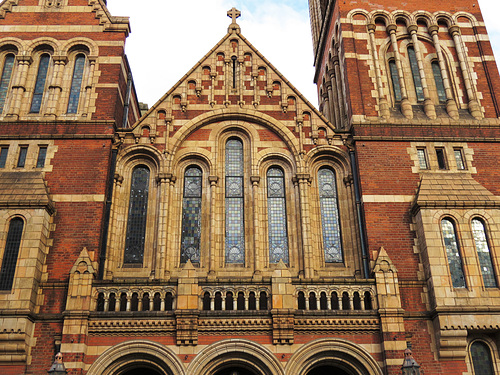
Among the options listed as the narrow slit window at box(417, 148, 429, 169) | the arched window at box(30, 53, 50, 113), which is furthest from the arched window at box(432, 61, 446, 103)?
the arched window at box(30, 53, 50, 113)

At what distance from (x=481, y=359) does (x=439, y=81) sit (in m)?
10.7

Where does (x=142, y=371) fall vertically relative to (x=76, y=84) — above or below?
below

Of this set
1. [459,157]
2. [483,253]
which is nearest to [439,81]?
[459,157]

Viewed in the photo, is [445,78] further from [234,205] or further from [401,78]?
[234,205]

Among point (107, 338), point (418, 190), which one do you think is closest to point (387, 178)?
point (418, 190)

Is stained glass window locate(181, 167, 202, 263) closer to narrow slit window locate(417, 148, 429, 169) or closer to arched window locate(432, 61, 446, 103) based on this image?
narrow slit window locate(417, 148, 429, 169)

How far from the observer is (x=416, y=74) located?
2159 centimetres

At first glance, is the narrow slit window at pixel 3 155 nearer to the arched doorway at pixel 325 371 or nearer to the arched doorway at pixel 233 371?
the arched doorway at pixel 233 371

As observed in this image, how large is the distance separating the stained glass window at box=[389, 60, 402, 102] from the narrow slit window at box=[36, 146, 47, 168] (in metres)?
13.1

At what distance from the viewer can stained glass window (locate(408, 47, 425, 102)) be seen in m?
21.2

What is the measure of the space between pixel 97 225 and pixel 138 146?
345cm

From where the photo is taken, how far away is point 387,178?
61.4 feet

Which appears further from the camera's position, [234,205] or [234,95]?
[234,95]

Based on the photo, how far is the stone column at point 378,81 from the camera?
2017cm
